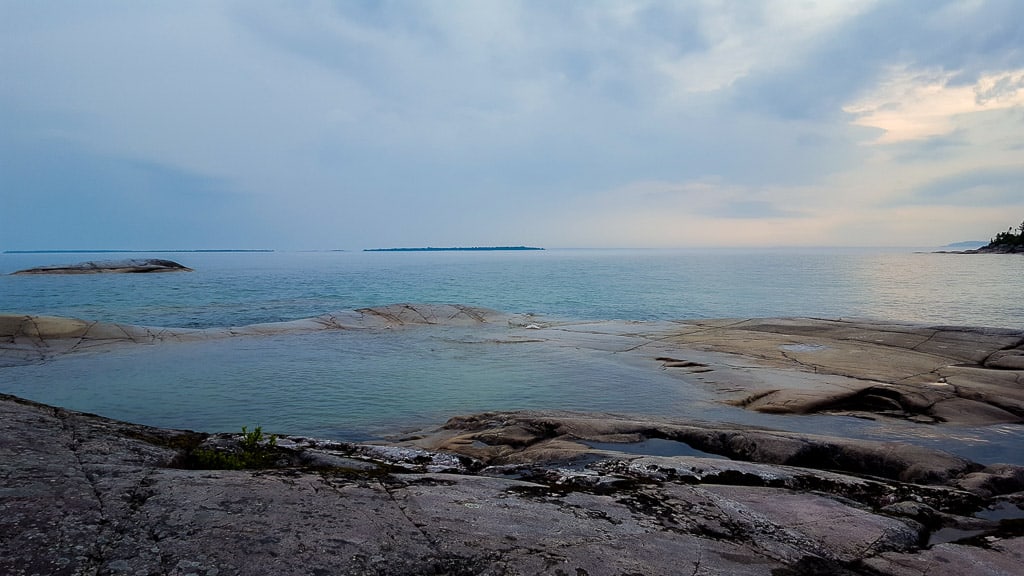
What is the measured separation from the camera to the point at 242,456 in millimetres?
6621

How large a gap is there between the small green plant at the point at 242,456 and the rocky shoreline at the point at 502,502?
0.12 feet

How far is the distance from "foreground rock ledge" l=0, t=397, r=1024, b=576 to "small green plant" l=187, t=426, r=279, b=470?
84mm

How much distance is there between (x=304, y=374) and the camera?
16922 mm

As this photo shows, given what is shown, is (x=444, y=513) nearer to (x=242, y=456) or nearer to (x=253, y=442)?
(x=242, y=456)

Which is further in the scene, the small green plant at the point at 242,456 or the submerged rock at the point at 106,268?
the submerged rock at the point at 106,268

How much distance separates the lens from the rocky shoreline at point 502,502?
3.94m

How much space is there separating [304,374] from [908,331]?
81.9ft

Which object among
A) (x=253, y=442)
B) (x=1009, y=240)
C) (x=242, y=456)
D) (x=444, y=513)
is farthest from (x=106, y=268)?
(x=1009, y=240)

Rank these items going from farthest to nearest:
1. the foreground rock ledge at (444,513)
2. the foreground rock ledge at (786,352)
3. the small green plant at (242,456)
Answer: the foreground rock ledge at (786,352), the small green plant at (242,456), the foreground rock ledge at (444,513)

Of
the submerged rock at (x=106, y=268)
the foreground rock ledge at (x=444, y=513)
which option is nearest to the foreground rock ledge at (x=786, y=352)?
the foreground rock ledge at (x=444, y=513)

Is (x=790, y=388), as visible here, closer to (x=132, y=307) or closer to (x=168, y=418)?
(x=168, y=418)

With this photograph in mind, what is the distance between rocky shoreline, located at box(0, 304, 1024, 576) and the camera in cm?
394

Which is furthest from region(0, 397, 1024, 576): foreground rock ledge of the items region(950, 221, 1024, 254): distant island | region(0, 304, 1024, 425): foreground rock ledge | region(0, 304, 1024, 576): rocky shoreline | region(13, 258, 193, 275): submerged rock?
region(950, 221, 1024, 254): distant island

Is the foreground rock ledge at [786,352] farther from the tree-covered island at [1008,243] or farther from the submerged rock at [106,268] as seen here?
the tree-covered island at [1008,243]
